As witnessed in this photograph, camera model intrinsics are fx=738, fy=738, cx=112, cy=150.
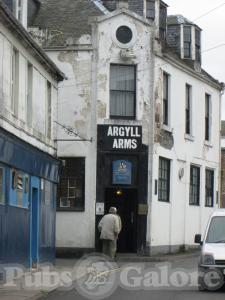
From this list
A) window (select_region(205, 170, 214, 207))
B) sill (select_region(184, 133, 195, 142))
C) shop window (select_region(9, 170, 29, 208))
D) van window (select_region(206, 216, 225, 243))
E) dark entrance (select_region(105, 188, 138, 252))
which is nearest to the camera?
van window (select_region(206, 216, 225, 243))

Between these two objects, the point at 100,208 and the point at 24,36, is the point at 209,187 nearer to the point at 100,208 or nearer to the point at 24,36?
the point at 100,208

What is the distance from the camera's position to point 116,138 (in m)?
27.8

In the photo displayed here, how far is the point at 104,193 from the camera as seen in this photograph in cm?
2786

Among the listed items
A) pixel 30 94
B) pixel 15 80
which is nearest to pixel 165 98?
pixel 30 94

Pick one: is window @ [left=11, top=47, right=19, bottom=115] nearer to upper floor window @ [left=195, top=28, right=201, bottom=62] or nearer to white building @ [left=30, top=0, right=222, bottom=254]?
white building @ [left=30, top=0, right=222, bottom=254]

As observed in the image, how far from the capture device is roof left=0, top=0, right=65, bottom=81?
55.5ft

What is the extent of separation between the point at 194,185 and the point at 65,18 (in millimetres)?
9389

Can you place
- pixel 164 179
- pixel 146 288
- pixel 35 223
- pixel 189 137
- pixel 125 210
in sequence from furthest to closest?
pixel 189 137 → pixel 164 179 → pixel 125 210 → pixel 35 223 → pixel 146 288

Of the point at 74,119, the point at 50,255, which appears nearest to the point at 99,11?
the point at 74,119

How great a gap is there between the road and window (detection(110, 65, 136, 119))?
8.34m

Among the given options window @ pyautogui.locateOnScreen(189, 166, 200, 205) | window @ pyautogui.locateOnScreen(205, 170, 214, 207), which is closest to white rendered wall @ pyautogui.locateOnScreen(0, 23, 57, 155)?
window @ pyautogui.locateOnScreen(189, 166, 200, 205)

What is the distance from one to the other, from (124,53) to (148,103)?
2.13m

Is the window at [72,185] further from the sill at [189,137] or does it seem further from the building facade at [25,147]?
the sill at [189,137]

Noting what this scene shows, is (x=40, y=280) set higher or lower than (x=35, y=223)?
lower
